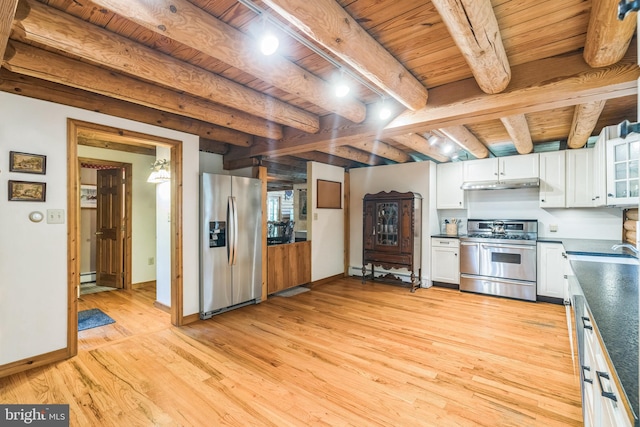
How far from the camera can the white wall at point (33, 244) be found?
2.38 m

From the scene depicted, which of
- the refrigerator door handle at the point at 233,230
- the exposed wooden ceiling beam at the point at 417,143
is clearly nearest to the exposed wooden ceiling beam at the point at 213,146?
the refrigerator door handle at the point at 233,230

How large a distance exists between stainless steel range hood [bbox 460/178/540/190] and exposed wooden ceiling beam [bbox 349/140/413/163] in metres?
1.10

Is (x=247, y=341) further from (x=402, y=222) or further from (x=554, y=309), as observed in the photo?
(x=554, y=309)

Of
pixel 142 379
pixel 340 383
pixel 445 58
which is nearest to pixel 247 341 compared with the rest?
pixel 142 379

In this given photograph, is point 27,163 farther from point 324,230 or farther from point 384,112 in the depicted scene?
point 324,230

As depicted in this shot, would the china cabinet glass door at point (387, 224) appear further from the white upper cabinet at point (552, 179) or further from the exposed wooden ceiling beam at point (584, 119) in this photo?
the exposed wooden ceiling beam at point (584, 119)

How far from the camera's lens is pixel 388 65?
6.64 feet

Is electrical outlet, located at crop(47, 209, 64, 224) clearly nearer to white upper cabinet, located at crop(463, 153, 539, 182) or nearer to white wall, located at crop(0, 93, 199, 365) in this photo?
white wall, located at crop(0, 93, 199, 365)

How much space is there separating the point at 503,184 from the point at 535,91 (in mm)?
2878

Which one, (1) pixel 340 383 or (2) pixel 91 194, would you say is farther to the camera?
(2) pixel 91 194

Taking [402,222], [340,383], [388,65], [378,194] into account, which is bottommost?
[340,383]

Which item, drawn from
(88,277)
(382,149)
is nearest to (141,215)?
(88,277)

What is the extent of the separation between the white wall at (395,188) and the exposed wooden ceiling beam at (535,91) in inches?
105

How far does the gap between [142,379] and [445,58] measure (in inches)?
129
